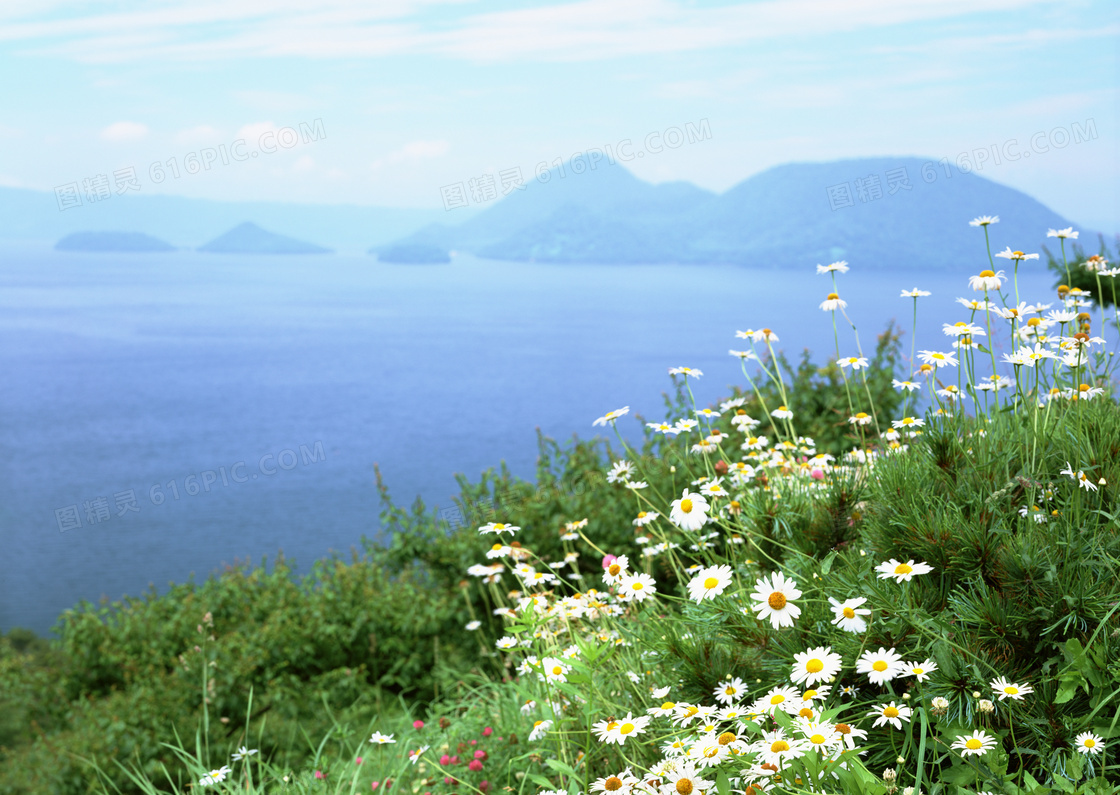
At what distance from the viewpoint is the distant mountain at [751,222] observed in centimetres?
6269

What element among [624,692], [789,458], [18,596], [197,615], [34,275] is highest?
[34,275]

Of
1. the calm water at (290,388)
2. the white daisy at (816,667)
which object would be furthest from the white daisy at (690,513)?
the calm water at (290,388)

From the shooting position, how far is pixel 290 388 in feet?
155

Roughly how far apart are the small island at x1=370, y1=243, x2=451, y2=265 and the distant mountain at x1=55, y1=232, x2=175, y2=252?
117 ft

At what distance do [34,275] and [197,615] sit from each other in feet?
432

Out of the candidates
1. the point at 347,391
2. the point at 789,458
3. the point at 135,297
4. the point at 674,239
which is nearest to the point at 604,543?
the point at 789,458

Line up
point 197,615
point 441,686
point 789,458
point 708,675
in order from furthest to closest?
point 197,615 < point 441,686 < point 789,458 < point 708,675

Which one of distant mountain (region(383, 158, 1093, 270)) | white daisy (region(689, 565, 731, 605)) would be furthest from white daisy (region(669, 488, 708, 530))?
distant mountain (region(383, 158, 1093, 270))

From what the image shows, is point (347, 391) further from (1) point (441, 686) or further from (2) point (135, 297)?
(2) point (135, 297)

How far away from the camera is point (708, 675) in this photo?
7.76 feet

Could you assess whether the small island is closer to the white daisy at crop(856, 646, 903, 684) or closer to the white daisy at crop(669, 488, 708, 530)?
the white daisy at crop(669, 488, 708, 530)

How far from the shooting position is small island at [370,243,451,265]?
10756 centimetres

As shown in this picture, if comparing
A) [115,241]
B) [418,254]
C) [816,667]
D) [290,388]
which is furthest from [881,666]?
[115,241]

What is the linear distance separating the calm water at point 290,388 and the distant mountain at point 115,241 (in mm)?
11778
